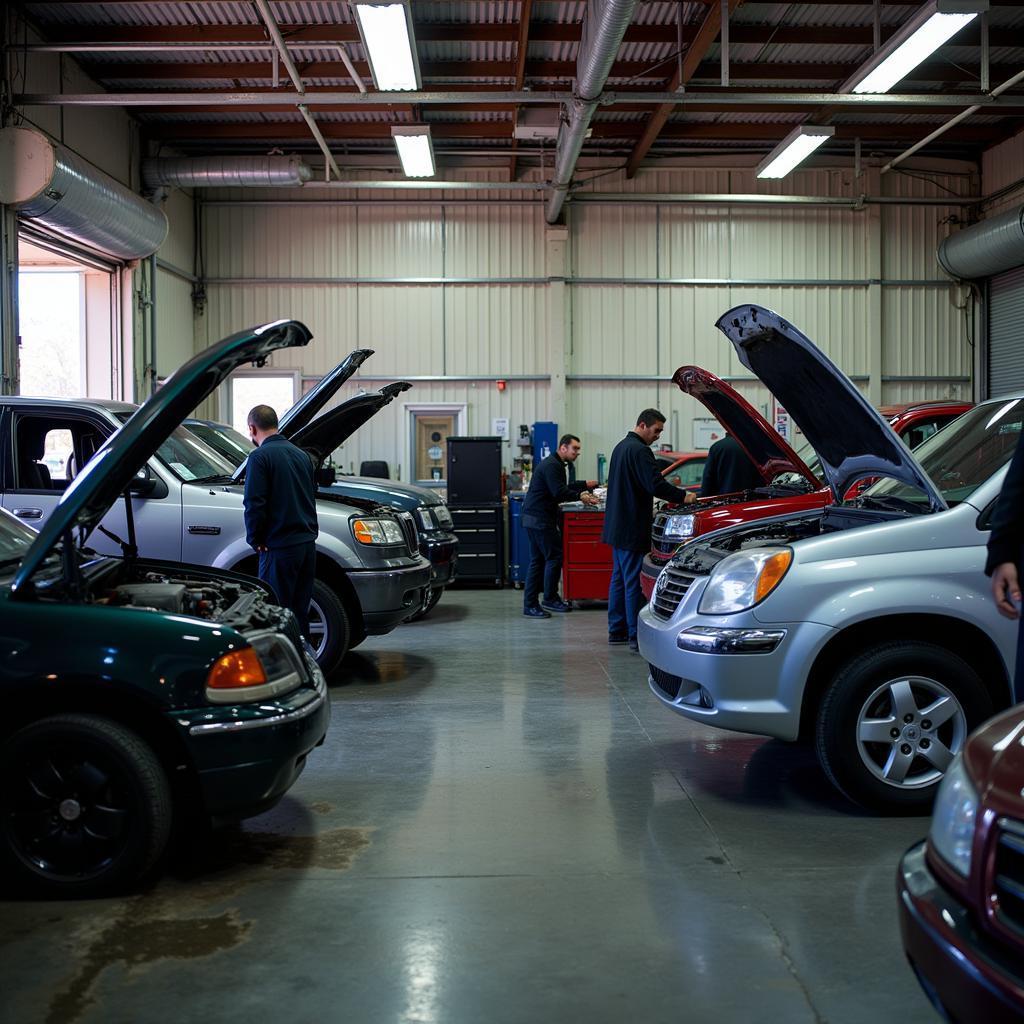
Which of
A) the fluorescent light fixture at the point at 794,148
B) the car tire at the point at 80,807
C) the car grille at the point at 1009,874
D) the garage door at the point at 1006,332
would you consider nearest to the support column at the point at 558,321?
the fluorescent light fixture at the point at 794,148

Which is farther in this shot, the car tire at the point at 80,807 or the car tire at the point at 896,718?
the car tire at the point at 896,718

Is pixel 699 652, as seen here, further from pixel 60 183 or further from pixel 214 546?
pixel 60 183

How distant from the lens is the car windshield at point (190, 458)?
6.81 metres

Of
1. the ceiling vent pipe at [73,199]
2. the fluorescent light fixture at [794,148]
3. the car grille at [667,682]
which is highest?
the fluorescent light fixture at [794,148]

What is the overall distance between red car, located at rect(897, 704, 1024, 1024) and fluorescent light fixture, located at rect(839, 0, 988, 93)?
7620mm

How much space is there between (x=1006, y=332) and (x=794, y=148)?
14.6 ft

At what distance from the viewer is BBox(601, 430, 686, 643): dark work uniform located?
8.09m

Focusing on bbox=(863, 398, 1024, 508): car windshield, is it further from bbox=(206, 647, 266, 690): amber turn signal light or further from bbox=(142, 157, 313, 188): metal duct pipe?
bbox=(142, 157, 313, 188): metal duct pipe

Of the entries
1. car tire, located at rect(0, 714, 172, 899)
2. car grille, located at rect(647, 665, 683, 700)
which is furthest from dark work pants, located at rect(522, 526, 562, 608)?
car tire, located at rect(0, 714, 172, 899)

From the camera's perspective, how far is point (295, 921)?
3189 millimetres

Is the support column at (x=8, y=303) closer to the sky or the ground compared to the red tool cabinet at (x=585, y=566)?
closer to the sky

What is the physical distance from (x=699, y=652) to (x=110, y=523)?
13.4ft

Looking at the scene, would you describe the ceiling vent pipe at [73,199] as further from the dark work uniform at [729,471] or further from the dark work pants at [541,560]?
the dark work uniform at [729,471]

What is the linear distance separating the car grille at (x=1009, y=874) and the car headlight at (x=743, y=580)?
2231 mm
